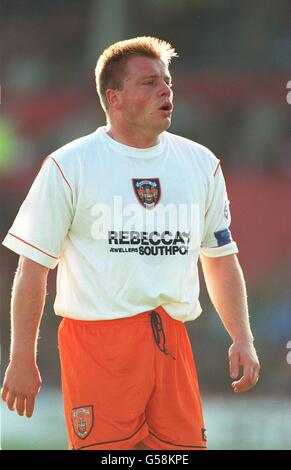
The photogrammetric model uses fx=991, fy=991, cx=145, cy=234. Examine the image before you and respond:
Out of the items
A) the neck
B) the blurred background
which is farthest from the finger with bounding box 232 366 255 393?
the blurred background

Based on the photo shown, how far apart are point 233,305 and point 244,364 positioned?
0.89 feet

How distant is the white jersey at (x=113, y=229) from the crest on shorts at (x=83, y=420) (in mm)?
352

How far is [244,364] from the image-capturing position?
3.95 m

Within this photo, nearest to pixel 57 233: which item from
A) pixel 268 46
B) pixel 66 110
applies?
pixel 66 110

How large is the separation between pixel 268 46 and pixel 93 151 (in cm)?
1345

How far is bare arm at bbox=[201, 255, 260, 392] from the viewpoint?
3.96 m

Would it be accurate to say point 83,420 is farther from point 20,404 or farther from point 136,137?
point 136,137

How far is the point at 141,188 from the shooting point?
3.90 metres

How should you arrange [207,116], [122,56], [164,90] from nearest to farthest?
[164,90] < [122,56] < [207,116]

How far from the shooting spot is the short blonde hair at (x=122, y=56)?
4066mm

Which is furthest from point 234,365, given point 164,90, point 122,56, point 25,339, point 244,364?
point 122,56

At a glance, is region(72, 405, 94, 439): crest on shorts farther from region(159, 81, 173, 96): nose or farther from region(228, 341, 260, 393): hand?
region(159, 81, 173, 96): nose

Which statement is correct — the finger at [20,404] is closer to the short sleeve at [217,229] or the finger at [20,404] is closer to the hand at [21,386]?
the hand at [21,386]
